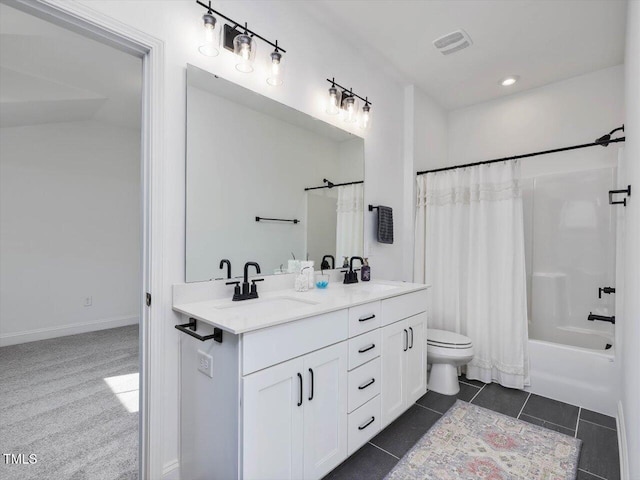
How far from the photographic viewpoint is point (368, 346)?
1710mm

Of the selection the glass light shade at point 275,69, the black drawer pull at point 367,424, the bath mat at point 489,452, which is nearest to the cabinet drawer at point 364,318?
the black drawer pull at point 367,424

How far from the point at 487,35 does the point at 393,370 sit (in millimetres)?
2554

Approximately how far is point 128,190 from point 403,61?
3.83m

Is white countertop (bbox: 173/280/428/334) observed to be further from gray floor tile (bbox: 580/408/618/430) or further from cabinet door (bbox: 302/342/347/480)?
gray floor tile (bbox: 580/408/618/430)

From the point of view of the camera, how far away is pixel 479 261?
2738 mm

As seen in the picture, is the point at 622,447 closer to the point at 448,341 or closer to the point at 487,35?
the point at 448,341

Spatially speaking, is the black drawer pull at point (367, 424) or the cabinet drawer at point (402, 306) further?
the cabinet drawer at point (402, 306)

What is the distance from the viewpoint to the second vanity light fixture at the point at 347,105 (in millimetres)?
2273

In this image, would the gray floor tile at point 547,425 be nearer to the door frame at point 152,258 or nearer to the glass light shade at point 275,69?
the door frame at point 152,258

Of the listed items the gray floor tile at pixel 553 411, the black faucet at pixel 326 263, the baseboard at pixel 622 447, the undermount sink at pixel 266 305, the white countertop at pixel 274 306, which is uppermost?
the black faucet at pixel 326 263

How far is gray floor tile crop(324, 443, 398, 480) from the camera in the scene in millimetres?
1564

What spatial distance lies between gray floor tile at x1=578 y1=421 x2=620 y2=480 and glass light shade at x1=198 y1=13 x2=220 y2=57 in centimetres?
293

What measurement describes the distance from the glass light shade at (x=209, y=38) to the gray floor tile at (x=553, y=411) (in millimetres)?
3037

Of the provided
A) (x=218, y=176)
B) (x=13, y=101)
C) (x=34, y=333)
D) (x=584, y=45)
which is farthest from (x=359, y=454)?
(x=13, y=101)
